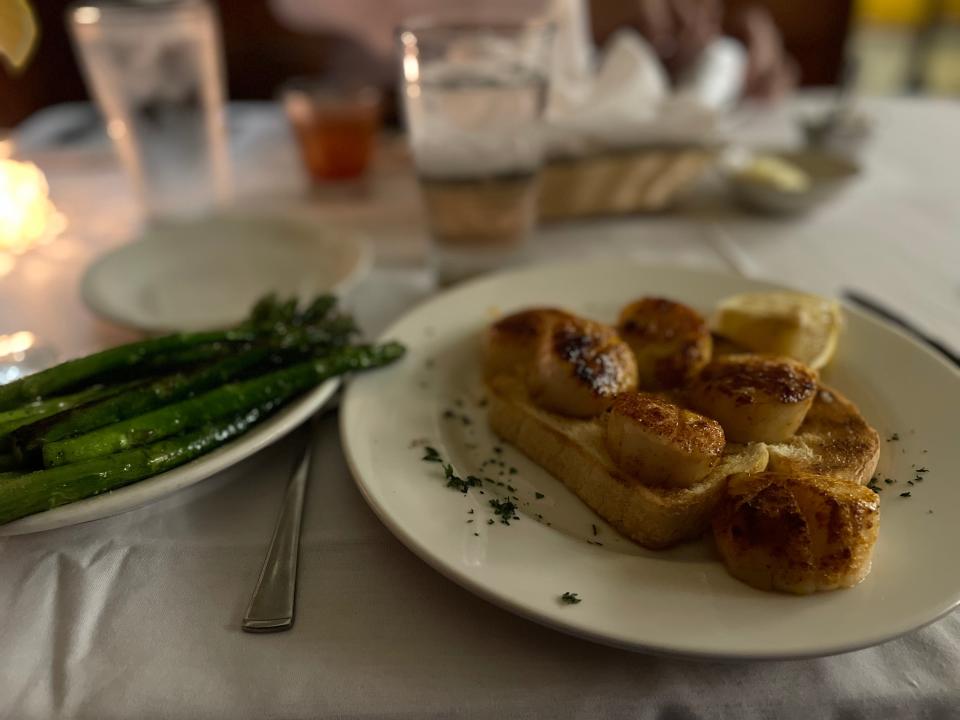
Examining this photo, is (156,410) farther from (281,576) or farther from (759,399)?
Answer: (759,399)

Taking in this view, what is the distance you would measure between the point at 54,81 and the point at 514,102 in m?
5.46

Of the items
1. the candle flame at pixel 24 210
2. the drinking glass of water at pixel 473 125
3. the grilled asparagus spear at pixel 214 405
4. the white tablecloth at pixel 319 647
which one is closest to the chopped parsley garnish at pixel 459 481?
the white tablecloth at pixel 319 647

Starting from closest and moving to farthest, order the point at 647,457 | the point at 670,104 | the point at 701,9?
the point at 647,457
the point at 670,104
the point at 701,9

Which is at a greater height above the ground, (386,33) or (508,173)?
(386,33)

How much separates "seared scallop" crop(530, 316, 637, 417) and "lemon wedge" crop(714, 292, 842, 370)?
0.33m

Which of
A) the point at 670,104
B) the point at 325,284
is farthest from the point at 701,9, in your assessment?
the point at 325,284

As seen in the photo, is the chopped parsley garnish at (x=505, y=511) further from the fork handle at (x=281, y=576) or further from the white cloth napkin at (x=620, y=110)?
the white cloth napkin at (x=620, y=110)

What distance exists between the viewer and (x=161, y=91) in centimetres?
262

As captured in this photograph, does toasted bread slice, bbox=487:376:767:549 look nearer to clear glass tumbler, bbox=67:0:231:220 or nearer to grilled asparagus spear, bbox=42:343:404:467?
grilled asparagus spear, bbox=42:343:404:467

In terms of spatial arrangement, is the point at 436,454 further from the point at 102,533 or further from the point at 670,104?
the point at 670,104

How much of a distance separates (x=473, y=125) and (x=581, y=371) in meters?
1.04

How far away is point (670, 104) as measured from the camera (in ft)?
8.12

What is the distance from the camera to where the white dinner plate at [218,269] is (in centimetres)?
200

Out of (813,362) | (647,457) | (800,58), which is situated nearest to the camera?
(647,457)
